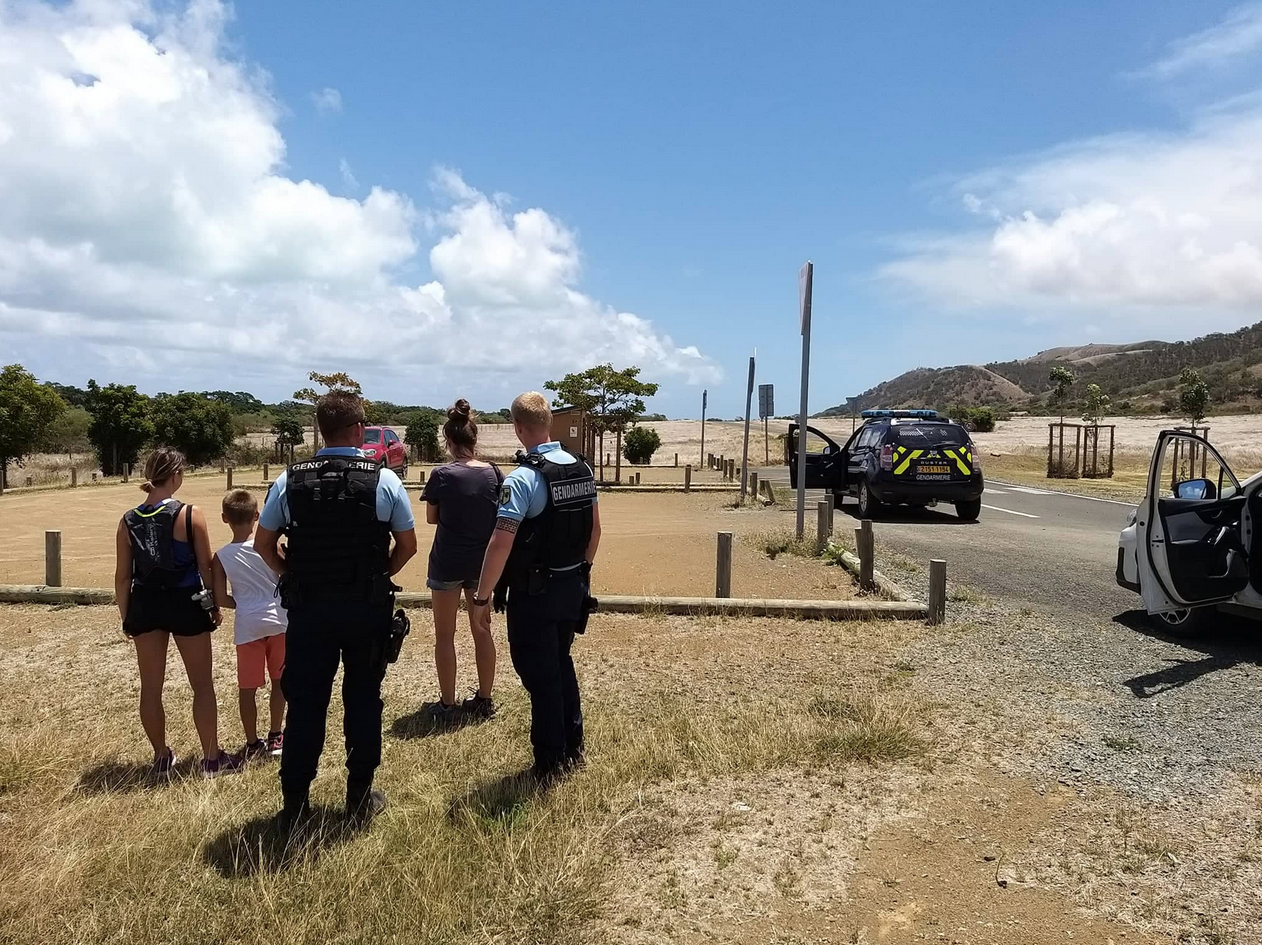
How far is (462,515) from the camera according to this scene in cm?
484

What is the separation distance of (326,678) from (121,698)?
3.03 meters

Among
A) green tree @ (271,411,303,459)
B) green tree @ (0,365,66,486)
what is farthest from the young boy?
green tree @ (271,411,303,459)

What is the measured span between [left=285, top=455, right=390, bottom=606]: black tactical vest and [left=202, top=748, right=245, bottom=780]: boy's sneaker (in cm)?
149

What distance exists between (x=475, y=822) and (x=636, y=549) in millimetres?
8868

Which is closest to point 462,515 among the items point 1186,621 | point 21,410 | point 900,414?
point 1186,621

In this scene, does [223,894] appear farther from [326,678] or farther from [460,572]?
[460,572]

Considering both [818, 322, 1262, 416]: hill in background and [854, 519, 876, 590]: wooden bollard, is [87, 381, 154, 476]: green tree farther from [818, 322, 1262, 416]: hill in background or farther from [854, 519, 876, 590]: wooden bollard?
[854, 519, 876, 590]: wooden bollard

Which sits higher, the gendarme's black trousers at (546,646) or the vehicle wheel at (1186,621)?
the gendarme's black trousers at (546,646)

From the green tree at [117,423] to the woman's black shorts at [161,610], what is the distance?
42496 mm

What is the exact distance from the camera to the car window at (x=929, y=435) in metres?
14.3

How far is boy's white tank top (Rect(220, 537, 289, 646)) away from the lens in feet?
14.4

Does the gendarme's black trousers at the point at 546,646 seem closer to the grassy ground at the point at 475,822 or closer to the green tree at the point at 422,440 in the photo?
the grassy ground at the point at 475,822

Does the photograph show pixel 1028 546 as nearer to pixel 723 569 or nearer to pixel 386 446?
pixel 723 569

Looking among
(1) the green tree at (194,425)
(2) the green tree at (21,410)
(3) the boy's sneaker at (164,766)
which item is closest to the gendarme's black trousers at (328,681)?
(3) the boy's sneaker at (164,766)
